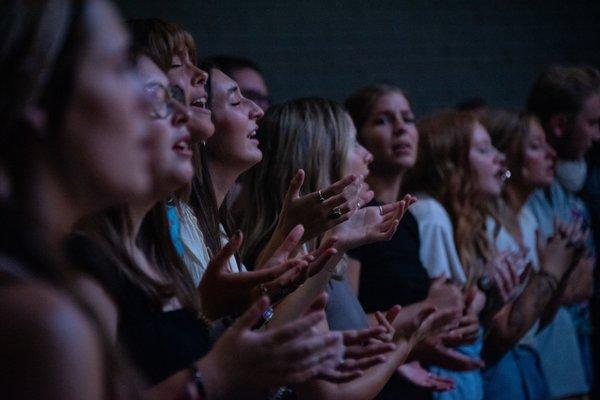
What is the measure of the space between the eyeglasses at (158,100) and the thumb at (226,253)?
0.88 feet

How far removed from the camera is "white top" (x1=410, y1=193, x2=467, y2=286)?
3.18 meters

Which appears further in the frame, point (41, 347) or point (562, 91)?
point (562, 91)

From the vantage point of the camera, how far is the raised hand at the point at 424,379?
273 centimetres

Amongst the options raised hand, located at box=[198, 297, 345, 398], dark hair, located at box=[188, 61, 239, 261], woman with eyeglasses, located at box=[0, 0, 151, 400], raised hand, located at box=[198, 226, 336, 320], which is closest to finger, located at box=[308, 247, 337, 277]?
raised hand, located at box=[198, 226, 336, 320]

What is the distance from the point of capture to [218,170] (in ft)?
7.75

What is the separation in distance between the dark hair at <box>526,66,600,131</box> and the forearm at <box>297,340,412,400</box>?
7.38 feet

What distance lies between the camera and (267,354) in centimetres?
131

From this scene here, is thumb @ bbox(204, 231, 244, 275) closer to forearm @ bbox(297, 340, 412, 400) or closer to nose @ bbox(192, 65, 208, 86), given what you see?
forearm @ bbox(297, 340, 412, 400)

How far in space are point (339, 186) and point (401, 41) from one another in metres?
3.20

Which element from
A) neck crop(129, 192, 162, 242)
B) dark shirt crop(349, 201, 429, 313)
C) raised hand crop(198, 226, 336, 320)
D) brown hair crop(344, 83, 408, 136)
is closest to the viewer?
neck crop(129, 192, 162, 242)

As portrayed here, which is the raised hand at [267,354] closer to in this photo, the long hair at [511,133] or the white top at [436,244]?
the white top at [436,244]

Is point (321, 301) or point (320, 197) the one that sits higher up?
point (320, 197)

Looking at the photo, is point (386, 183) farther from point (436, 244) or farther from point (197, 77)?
point (197, 77)

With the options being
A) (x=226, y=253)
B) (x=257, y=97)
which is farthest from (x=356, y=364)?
(x=257, y=97)
